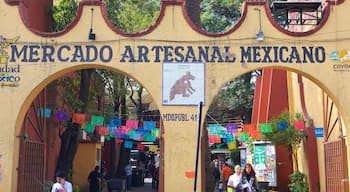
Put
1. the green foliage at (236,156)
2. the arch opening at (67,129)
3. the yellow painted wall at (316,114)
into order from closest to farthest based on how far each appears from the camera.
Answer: the arch opening at (67,129)
the yellow painted wall at (316,114)
the green foliage at (236,156)

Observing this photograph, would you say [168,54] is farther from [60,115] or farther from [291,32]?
[60,115]

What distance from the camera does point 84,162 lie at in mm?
24672

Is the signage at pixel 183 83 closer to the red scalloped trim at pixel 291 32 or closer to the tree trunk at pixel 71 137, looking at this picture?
the red scalloped trim at pixel 291 32

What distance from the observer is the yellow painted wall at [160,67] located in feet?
44.9

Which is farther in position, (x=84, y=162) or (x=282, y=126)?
(x=84, y=162)

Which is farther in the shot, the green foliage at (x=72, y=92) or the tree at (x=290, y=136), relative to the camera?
the green foliage at (x=72, y=92)

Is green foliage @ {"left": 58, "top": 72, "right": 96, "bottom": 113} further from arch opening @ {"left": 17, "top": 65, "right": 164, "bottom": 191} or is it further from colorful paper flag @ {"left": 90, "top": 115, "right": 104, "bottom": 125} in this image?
colorful paper flag @ {"left": 90, "top": 115, "right": 104, "bottom": 125}

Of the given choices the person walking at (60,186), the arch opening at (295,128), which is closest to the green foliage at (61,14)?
the arch opening at (295,128)

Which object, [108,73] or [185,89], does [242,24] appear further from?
[108,73]

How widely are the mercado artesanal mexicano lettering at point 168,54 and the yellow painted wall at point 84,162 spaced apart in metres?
11.2

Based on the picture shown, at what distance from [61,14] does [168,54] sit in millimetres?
6043

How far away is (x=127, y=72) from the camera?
13953 mm

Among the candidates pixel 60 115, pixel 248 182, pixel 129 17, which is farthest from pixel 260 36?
pixel 129 17

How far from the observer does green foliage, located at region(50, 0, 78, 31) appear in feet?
59.2
